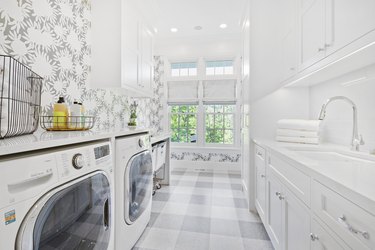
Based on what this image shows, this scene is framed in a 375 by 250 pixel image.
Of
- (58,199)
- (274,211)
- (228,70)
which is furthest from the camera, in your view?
(228,70)

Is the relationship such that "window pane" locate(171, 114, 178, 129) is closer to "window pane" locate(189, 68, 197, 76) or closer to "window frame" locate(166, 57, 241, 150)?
"window frame" locate(166, 57, 241, 150)

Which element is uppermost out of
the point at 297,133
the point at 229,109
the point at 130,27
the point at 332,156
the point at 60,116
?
the point at 130,27

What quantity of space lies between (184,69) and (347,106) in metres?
3.24

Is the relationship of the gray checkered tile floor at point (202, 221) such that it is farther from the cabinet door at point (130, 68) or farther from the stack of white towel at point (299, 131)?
the cabinet door at point (130, 68)

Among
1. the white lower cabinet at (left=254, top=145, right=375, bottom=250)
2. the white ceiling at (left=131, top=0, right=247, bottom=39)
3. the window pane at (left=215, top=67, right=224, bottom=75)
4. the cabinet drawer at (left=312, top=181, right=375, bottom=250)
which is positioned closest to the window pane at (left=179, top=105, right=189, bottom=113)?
the window pane at (left=215, top=67, right=224, bottom=75)

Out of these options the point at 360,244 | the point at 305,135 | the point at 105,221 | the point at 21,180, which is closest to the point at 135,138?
the point at 105,221

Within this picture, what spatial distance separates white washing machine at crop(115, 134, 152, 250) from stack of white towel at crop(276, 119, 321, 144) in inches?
55.7

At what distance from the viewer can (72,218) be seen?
2.88 ft

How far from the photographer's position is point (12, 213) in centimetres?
58

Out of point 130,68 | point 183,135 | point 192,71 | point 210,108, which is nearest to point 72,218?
point 130,68

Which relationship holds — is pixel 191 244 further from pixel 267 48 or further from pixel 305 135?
pixel 267 48

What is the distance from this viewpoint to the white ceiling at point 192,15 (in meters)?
2.74

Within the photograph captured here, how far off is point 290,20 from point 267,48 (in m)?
0.39

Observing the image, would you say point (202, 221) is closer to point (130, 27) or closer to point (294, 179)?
point (294, 179)
